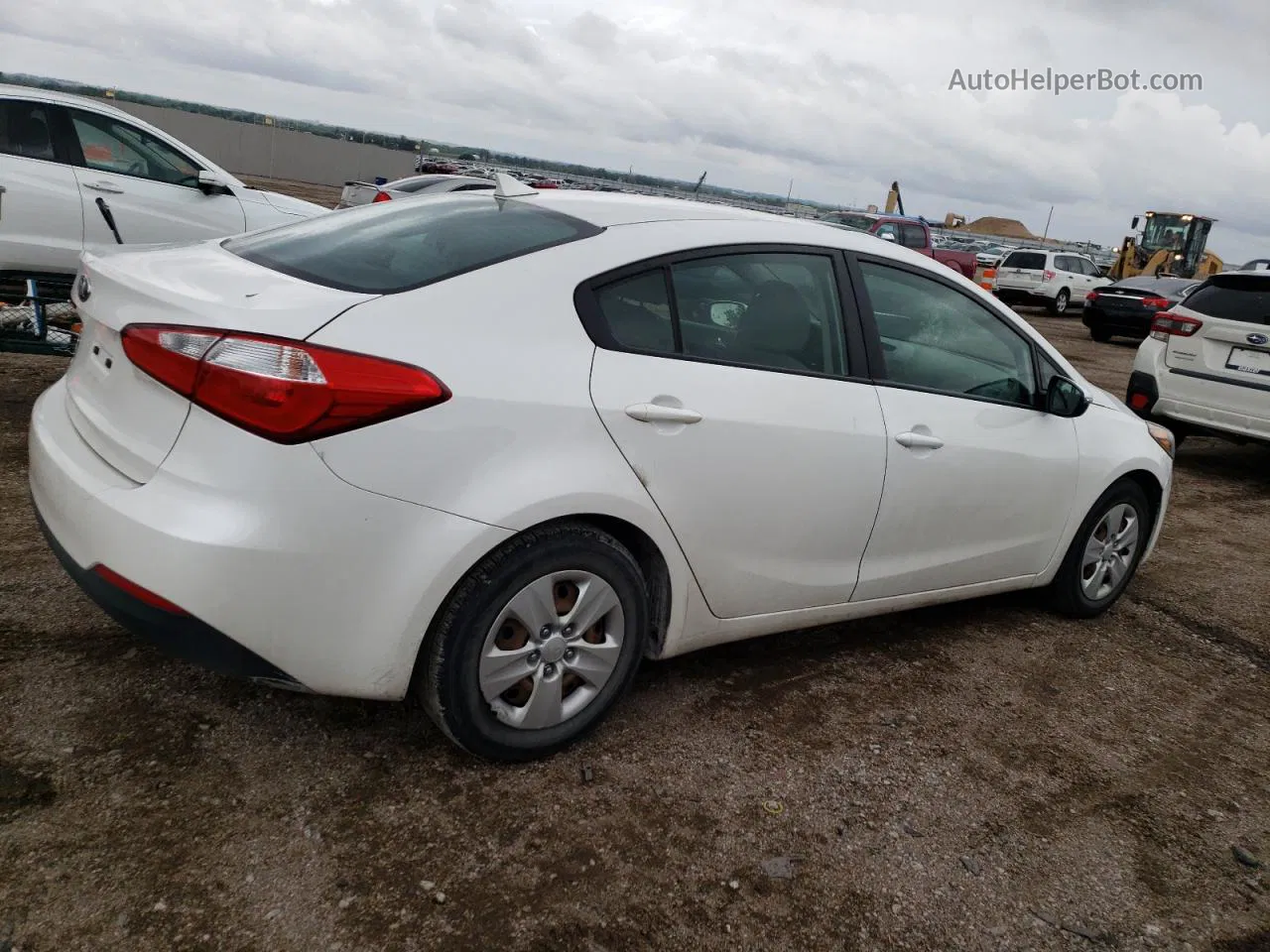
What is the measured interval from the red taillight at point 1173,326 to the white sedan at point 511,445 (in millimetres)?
4736

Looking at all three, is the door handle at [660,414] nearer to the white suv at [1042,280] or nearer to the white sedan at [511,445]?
the white sedan at [511,445]

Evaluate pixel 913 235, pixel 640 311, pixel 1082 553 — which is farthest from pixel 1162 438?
pixel 913 235

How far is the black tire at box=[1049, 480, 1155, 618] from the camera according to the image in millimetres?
4238

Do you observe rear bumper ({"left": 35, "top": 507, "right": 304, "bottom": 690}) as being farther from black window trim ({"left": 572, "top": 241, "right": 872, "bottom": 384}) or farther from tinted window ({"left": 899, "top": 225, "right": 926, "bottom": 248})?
tinted window ({"left": 899, "top": 225, "right": 926, "bottom": 248})

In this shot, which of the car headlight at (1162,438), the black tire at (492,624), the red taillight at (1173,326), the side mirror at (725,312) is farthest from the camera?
the red taillight at (1173,326)

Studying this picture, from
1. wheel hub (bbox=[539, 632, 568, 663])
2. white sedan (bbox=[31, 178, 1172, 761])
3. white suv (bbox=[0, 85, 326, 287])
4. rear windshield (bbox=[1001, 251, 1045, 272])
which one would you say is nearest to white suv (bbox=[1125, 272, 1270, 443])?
white sedan (bbox=[31, 178, 1172, 761])

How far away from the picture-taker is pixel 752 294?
3.11 m

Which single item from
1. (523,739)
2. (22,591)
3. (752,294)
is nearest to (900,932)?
(523,739)

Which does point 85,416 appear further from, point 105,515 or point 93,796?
point 93,796

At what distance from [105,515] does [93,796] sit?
2.29 feet

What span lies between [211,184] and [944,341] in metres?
5.62

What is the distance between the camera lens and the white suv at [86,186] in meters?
6.25

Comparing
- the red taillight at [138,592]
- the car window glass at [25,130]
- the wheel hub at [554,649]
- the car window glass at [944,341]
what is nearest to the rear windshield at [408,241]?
the red taillight at [138,592]

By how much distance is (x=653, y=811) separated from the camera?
2.68 m
